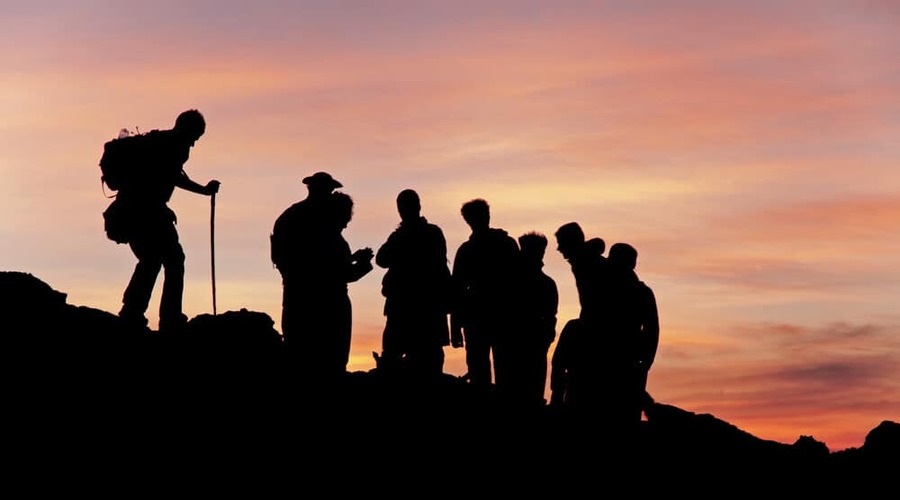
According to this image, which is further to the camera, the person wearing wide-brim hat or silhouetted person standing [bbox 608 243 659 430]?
→ the person wearing wide-brim hat

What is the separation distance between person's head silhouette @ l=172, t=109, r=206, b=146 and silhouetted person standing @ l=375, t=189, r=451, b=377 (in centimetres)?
260

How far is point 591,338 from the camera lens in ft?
62.6

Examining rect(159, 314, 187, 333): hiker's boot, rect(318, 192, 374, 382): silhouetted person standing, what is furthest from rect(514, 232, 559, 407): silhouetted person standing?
rect(159, 314, 187, 333): hiker's boot

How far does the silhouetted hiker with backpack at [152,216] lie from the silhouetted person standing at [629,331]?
529 centimetres

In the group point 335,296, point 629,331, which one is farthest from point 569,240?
point 335,296

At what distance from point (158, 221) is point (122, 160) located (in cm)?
85

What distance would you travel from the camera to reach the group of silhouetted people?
1919cm

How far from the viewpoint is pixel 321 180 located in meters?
19.5

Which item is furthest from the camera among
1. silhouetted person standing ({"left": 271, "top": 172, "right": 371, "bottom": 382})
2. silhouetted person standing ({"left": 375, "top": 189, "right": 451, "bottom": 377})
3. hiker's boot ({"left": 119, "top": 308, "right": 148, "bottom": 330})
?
silhouetted person standing ({"left": 375, "top": 189, "right": 451, "bottom": 377})

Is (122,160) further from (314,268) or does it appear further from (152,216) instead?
(314,268)

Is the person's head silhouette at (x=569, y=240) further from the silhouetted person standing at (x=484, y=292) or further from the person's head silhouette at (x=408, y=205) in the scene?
the person's head silhouette at (x=408, y=205)

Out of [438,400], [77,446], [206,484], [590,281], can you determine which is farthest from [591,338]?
[77,446]

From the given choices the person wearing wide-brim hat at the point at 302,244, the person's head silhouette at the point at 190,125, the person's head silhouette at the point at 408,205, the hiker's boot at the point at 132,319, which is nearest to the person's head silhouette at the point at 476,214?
the person's head silhouette at the point at 408,205

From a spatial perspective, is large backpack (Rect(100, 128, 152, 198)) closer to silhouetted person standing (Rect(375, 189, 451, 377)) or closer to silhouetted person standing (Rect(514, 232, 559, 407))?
silhouetted person standing (Rect(375, 189, 451, 377))
